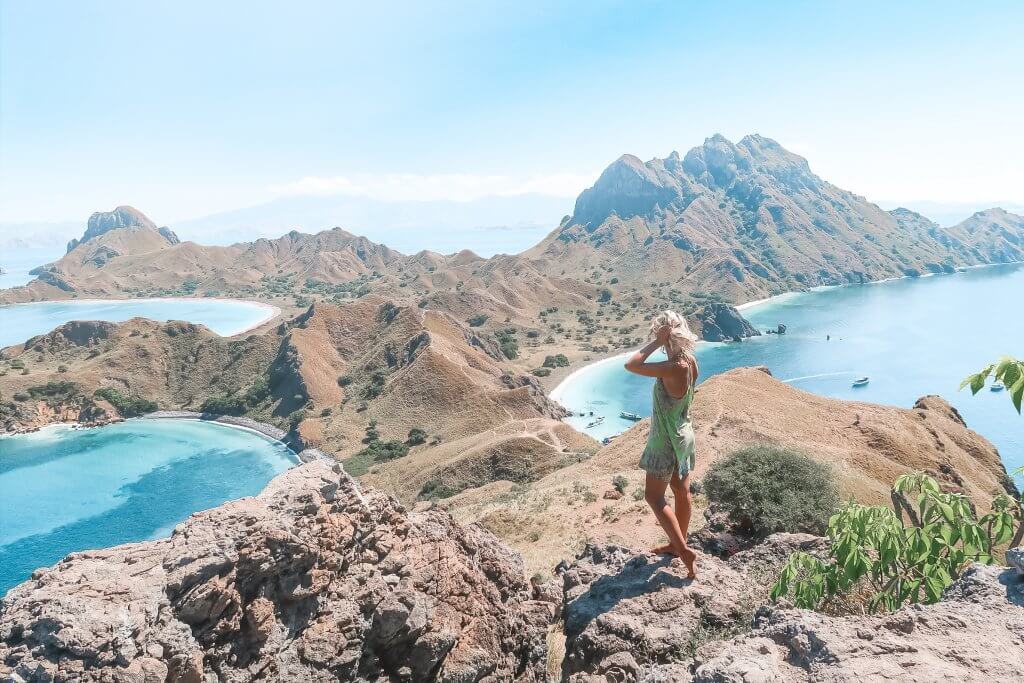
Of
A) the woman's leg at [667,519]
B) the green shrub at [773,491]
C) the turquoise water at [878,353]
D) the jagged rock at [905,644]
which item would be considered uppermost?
the jagged rock at [905,644]

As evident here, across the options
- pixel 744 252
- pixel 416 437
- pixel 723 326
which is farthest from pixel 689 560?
pixel 744 252

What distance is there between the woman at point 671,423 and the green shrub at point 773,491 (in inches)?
150

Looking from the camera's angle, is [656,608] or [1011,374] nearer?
[1011,374]

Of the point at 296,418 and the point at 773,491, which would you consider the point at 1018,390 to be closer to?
the point at 773,491

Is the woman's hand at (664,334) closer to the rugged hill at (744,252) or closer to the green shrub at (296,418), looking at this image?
the green shrub at (296,418)

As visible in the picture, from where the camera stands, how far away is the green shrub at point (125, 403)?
202 feet

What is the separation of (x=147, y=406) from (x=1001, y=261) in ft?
865

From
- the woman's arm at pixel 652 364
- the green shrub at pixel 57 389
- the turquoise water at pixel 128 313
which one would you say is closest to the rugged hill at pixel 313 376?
the green shrub at pixel 57 389

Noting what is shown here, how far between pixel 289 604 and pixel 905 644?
5865mm

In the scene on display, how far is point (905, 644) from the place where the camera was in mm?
3521

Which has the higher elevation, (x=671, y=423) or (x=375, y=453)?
A: (x=671, y=423)

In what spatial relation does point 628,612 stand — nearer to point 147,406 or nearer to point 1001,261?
point 147,406

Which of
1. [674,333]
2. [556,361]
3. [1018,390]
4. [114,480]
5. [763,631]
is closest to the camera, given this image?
[1018,390]

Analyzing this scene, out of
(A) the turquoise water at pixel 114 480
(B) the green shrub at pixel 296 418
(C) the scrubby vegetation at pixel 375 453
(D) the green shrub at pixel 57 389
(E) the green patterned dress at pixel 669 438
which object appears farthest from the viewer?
(D) the green shrub at pixel 57 389
